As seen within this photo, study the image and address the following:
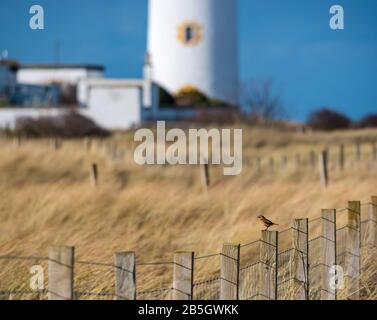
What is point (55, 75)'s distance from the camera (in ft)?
173

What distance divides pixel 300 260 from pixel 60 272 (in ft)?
5.97

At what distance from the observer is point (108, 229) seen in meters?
7.96

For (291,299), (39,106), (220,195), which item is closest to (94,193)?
(220,195)

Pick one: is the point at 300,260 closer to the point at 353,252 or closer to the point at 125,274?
the point at 353,252

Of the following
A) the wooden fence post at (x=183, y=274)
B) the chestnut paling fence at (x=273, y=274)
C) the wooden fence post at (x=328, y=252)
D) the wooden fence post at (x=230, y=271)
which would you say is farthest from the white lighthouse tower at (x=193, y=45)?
the wooden fence post at (x=183, y=274)

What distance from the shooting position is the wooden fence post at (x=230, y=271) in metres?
4.32

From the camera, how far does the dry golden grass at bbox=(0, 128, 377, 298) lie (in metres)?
6.77

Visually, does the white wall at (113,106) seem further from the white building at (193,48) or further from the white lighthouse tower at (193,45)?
the white lighthouse tower at (193,45)

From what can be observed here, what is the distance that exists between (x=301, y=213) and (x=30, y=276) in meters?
3.63

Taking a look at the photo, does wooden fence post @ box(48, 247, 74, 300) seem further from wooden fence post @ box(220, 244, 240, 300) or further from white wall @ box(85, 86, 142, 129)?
white wall @ box(85, 86, 142, 129)

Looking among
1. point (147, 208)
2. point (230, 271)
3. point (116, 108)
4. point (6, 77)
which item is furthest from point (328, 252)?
point (6, 77)

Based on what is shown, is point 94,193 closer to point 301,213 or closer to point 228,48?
point 301,213

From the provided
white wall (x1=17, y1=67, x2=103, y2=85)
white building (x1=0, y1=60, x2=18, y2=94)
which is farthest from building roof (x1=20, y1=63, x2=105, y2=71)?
white building (x1=0, y1=60, x2=18, y2=94)

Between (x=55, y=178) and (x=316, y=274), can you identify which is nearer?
(x=316, y=274)
